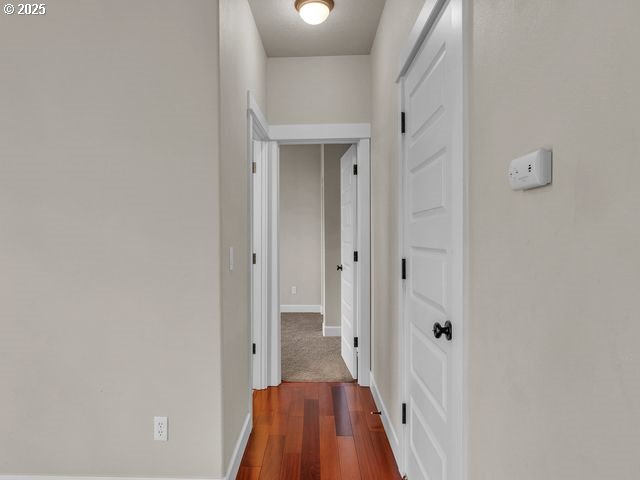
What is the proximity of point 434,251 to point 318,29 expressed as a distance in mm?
2084

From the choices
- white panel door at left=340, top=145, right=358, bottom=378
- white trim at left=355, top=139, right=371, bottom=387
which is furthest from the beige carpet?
white trim at left=355, top=139, right=371, bottom=387

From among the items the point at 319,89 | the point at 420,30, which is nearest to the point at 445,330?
the point at 420,30

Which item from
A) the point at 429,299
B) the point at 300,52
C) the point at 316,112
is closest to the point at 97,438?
the point at 429,299

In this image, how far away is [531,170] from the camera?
816 mm

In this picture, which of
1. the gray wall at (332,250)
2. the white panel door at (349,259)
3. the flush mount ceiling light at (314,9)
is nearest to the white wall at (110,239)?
the flush mount ceiling light at (314,9)

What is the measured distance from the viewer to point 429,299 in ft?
5.28

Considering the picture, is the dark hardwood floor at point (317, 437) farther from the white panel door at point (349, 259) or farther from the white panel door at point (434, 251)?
the white panel door at point (349, 259)

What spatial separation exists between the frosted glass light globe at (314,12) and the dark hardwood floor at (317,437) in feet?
8.44

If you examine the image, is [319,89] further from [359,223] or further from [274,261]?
[274,261]

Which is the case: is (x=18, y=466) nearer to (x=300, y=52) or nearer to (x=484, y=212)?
(x=484, y=212)

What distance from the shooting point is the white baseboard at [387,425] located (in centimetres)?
216

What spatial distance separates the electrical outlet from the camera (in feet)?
6.16

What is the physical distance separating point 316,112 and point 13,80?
200 cm

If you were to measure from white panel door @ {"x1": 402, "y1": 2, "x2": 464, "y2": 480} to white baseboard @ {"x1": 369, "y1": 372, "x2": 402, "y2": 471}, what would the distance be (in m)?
0.19
